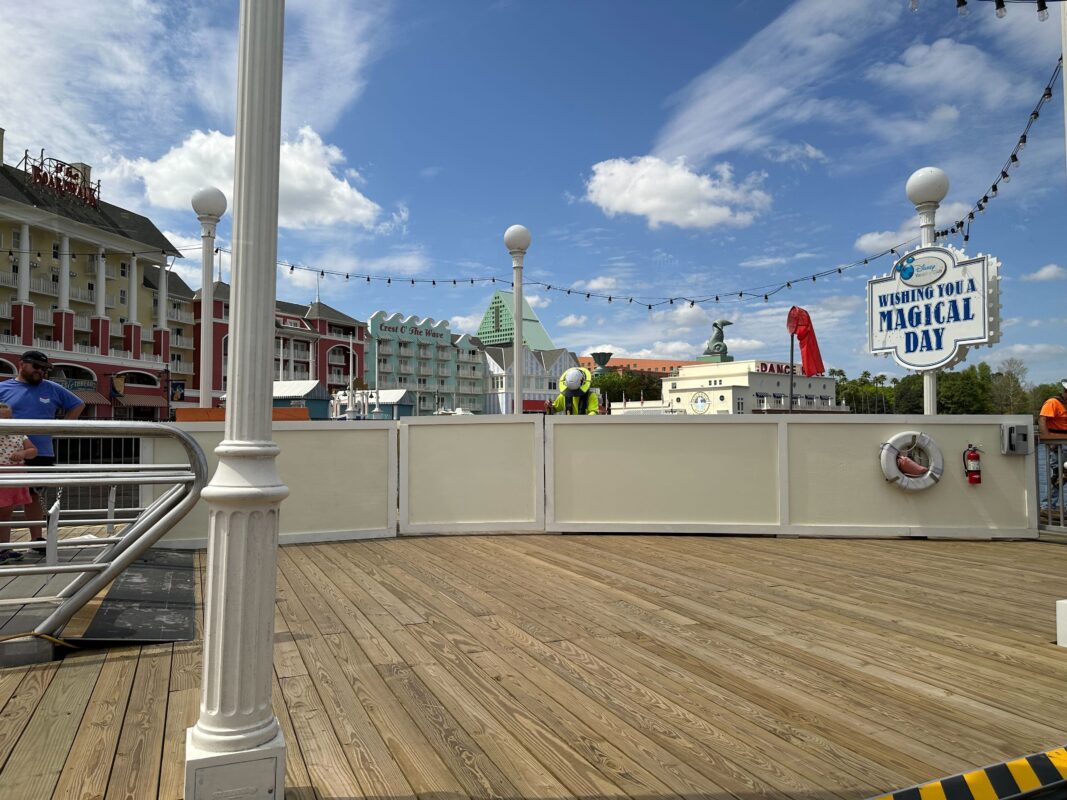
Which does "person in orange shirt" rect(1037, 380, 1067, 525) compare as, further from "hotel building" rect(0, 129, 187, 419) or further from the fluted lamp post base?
"hotel building" rect(0, 129, 187, 419)

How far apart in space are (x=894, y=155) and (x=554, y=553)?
39.1 feet

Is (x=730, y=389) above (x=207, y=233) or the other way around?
above

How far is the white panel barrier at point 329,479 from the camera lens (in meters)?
5.73

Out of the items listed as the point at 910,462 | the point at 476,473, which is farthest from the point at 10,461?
the point at 910,462

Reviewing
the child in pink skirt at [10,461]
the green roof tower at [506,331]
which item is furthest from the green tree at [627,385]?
the child in pink skirt at [10,461]

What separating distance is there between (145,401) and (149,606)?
48788 millimetres

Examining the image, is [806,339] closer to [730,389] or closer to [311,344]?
[730,389]

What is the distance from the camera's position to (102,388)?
42750 millimetres

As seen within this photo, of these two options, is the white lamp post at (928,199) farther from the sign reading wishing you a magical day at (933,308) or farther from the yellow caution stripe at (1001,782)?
the yellow caution stripe at (1001,782)

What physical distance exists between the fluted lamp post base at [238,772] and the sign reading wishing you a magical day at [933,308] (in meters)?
7.45

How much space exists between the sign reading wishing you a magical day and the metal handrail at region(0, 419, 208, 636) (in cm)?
724

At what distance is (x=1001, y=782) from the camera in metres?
1.76

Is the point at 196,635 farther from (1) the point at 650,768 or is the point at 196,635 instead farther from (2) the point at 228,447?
(1) the point at 650,768

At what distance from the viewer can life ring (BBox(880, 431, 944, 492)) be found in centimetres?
613
